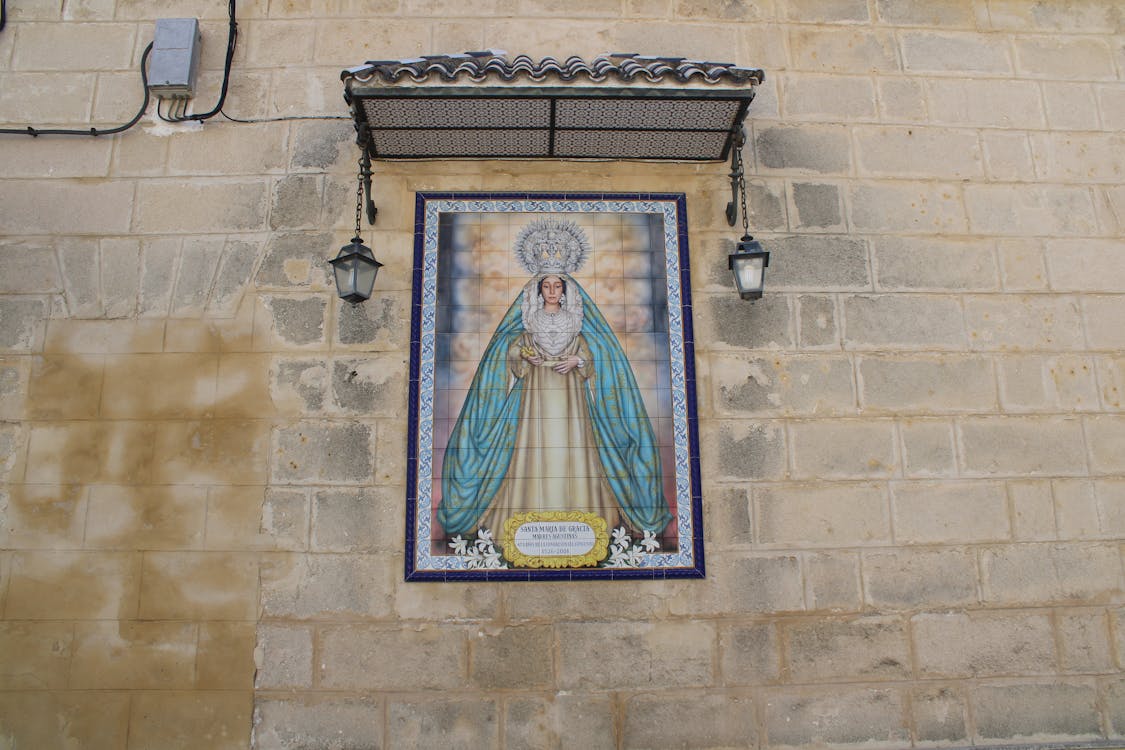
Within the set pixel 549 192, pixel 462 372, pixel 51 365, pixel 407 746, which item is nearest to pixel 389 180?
pixel 549 192

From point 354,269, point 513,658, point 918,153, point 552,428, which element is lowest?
point 513,658

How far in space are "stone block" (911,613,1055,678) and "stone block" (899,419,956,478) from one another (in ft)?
2.64

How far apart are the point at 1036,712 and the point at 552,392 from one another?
318 cm

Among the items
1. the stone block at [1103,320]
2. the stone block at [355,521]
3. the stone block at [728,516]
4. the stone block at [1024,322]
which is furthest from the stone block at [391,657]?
the stone block at [1103,320]

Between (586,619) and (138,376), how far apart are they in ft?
9.66

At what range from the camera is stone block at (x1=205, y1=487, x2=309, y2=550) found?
4168 mm

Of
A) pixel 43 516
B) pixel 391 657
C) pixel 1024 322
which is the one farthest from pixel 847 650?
pixel 43 516

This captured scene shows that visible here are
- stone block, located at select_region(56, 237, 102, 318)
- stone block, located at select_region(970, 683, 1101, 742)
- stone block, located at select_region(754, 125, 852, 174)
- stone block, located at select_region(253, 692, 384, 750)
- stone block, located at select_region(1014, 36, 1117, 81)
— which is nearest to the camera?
stone block, located at select_region(253, 692, 384, 750)

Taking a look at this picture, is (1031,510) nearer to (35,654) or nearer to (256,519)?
(256,519)

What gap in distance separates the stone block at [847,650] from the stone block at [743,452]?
0.86 metres

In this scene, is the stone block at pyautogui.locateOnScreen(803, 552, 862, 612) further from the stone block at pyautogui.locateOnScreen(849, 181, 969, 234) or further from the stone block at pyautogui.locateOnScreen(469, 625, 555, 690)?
the stone block at pyautogui.locateOnScreen(849, 181, 969, 234)

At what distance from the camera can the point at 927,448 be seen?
4.41 m

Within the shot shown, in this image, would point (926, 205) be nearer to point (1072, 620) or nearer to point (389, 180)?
point (1072, 620)

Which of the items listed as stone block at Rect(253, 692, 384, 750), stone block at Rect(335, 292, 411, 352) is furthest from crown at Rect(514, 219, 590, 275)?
stone block at Rect(253, 692, 384, 750)
